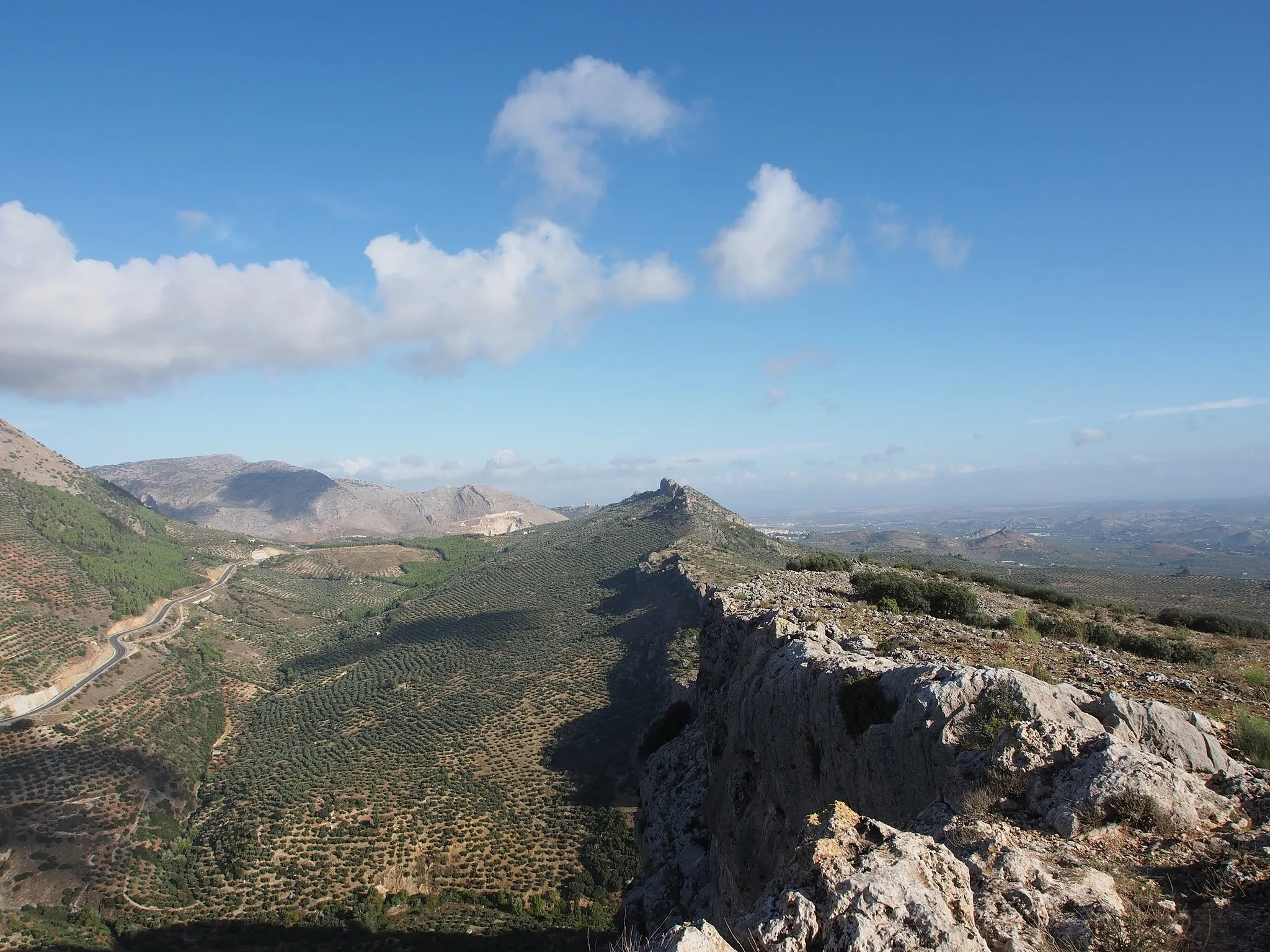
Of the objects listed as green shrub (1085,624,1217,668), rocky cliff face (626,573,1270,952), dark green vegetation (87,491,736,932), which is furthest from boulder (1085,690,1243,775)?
dark green vegetation (87,491,736,932)

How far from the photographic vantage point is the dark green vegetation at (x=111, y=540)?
8269 cm

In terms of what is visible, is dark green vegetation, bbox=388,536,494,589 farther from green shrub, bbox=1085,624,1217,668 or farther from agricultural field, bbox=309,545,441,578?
green shrub, bbox=1085,624,1217,668

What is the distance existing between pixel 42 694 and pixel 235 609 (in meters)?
35.8

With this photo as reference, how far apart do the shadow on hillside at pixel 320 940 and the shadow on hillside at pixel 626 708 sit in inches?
404

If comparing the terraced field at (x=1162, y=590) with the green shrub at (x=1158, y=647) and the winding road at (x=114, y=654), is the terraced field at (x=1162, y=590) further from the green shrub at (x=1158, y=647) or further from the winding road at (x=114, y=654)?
the winding road at (x=114, y=654)

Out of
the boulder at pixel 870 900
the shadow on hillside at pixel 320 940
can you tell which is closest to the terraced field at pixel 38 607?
the shadow on hillside at pixel 320 940

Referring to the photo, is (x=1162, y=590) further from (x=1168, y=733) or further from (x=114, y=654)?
(x=114, y=654)

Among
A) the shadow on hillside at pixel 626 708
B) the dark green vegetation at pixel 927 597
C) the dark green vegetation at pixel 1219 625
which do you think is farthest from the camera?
the shadow on hillside at pixel 626 708

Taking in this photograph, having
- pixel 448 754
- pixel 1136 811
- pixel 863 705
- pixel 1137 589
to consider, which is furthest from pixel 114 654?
pixel 1137 589

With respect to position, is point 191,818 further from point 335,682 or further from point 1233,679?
point 1233,679

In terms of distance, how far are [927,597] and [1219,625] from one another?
30.0ft

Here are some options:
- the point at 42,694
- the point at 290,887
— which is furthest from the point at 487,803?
the point at 42,694

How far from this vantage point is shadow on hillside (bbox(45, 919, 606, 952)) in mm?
25922

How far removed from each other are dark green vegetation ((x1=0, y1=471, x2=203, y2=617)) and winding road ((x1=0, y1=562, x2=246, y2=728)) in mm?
2398
